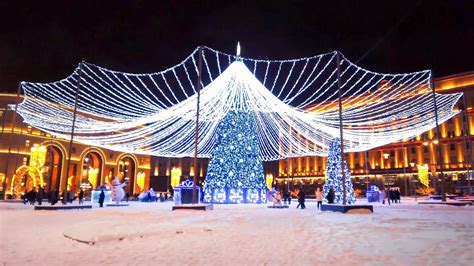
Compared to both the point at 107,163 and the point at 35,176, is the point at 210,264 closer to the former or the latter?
the point at 35,176

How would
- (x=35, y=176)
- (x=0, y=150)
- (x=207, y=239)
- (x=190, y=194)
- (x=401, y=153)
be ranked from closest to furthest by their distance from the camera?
(x=207, y=239), (x=190, y=194), (x=35, y=176), (x=0, y=150), (x=401, y=153)

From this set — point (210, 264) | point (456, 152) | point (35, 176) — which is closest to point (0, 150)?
point (35, 176)

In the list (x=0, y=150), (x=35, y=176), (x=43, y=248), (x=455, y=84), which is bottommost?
(x=43, y=248)

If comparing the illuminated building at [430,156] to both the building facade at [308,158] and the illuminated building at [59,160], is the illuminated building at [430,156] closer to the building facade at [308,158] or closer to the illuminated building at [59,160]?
the building facade at [308,158]

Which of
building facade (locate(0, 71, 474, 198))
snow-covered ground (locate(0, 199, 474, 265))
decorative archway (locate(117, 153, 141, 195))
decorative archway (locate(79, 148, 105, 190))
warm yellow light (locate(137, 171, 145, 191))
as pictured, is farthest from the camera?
decorative archway (locate(117, 153, 141, 195))

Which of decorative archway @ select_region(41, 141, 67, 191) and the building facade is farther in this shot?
decorative archway @ select_region(41, 141, 67, 191)

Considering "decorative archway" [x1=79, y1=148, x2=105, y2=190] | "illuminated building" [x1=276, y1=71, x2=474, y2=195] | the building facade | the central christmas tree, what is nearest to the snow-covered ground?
the central christmas tree

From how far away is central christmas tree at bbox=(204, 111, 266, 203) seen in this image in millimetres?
24484

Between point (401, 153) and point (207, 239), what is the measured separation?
215 ft

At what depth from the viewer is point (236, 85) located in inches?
827

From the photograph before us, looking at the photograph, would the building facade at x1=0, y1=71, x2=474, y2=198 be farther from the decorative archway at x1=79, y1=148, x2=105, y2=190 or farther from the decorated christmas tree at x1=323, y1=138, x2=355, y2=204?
the decorated christmas tree at x1=323, y1=138, x2=355, y2=204

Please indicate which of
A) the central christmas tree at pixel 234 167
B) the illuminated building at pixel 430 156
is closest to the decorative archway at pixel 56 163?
the illuminated building at pixel 430 156

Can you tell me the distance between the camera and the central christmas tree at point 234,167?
2448 cm

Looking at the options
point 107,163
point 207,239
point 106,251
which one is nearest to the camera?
point 106,251
